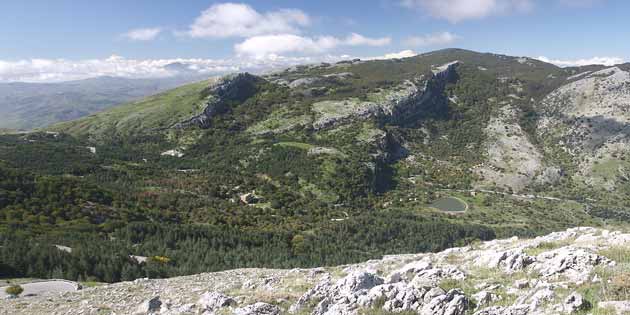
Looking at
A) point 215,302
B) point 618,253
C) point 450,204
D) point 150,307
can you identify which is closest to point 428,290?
point 618,253

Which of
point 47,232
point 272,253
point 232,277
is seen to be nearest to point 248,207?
point 272,253

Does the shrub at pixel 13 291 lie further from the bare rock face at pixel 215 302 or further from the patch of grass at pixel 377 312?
the patch of grass at pixel 377 312

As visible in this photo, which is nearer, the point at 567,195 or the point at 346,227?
the point at 346,227

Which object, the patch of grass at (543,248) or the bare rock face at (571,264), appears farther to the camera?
the patch of grass at (543,248)

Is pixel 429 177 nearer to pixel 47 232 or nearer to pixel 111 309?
pixel 47 232

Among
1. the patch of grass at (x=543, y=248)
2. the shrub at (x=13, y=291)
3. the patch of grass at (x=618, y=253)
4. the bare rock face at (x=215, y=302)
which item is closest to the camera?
the patch of grass at (x=618, y=253)

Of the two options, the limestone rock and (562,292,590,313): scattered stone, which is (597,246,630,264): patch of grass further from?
the limestone rock

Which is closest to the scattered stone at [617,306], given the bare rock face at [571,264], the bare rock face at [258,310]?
the bare rock face at [571,264]

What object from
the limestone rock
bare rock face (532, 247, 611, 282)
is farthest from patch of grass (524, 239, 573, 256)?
the limestone rock
